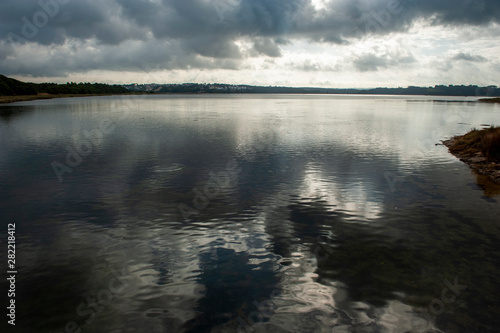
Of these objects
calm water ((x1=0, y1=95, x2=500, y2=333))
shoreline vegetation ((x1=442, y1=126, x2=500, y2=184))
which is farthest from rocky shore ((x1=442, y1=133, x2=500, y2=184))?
calm water ((x1=0, y1=95, x2=500, y2=333))

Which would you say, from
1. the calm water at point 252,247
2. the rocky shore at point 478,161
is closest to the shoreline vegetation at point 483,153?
the rocky shore at point 478,161

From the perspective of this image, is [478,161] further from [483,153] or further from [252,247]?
[252,247]

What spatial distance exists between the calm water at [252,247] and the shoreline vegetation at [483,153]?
1995mm

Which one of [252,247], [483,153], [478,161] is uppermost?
[483,153]

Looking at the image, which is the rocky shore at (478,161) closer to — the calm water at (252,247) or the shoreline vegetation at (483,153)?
the shoreline vegetation at (483,153)

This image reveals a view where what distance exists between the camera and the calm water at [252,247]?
35.1 feet

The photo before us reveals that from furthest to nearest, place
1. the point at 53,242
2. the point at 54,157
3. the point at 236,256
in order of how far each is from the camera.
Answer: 1. the point at 54,157
2. the point at 53,242
3. the point at 236,256

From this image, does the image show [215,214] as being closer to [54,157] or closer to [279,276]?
[279,276]

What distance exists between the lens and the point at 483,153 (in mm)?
34344

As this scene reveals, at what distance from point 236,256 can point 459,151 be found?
1457 inches

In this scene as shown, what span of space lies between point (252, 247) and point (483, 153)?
32714mm

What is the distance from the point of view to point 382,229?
667 inches

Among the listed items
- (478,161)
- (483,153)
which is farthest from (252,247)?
(483,153)

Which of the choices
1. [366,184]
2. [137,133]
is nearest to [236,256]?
→ [366,184]
